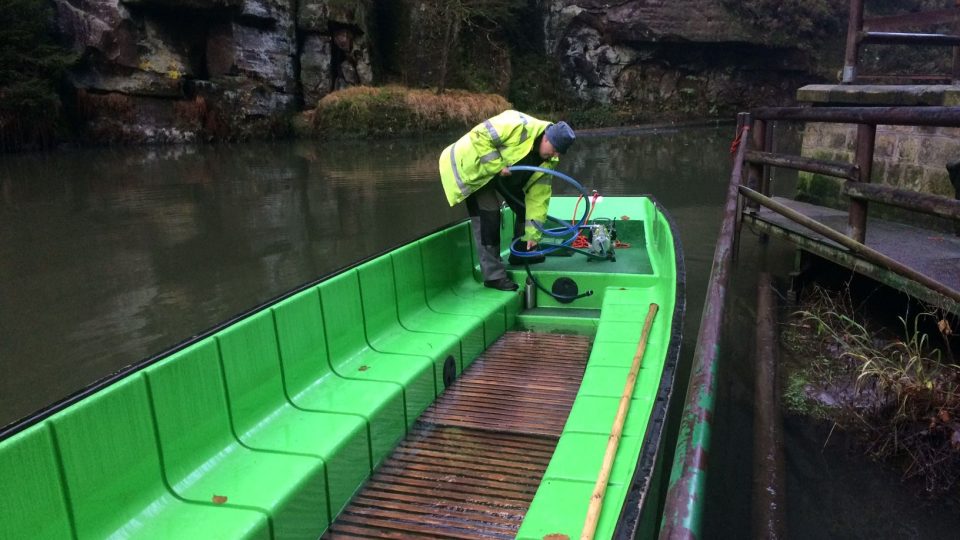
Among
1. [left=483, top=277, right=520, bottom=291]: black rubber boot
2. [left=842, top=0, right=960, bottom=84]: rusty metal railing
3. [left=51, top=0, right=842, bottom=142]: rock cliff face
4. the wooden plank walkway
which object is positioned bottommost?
[left=483, top=277, right=520, bottom=291]: black rubber boot

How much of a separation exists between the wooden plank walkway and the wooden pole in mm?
1397

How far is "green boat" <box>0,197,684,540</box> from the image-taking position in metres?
2.22

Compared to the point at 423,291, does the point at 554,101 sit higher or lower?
higher

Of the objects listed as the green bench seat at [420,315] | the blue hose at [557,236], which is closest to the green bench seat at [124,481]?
the green bench seat at [420,315]

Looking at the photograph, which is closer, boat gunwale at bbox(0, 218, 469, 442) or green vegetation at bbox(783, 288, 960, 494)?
boat gunwale at bbox(0, 218, 469, 442)

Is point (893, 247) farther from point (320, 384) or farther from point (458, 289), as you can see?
point (320, 384)

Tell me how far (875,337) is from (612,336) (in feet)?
5.96

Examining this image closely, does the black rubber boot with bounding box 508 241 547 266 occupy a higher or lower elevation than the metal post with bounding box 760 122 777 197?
lower

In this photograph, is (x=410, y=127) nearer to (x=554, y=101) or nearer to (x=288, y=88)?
(x=288, y=88)

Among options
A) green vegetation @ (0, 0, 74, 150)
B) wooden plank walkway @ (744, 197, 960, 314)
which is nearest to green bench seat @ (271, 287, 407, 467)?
wooden plank walkway @ (744, 197, 960, 314)

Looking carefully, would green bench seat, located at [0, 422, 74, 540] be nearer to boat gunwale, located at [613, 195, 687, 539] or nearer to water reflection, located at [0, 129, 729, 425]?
boat gunwale, located at [613, 195, 687, 539]

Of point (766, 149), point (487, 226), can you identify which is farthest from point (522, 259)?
point (766, 149)

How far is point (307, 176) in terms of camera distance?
47.2 feet

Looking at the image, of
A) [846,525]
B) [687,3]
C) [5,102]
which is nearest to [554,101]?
[687,3]
